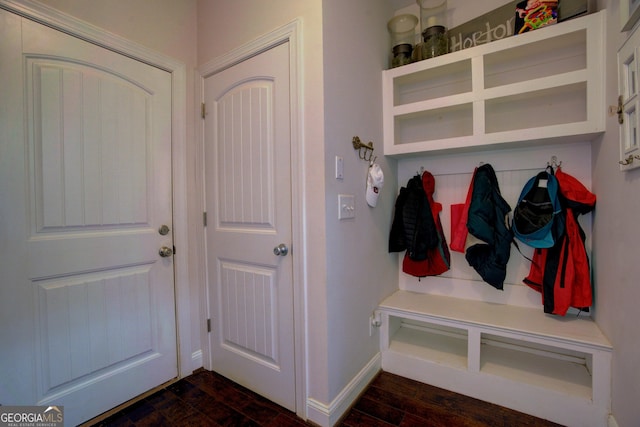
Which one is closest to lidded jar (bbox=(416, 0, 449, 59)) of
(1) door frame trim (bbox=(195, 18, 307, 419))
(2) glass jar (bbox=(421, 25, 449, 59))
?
(2) glass jar (bbox=(421, 25, 449, 59))

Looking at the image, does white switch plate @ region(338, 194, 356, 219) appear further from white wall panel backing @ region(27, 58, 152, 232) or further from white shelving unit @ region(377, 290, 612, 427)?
white wall panel backing @ region(27, 58, 152, 232)

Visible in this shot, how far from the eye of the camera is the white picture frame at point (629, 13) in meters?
0.98

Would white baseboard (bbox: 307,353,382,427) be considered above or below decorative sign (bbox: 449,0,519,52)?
below

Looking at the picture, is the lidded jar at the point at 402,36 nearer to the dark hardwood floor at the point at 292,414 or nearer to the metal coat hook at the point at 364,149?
the metal coat hook at the point at 364,149

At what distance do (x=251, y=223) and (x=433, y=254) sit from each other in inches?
52.6

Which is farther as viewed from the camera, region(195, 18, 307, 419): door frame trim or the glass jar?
the glass jar

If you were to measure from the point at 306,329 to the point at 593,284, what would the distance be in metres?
1.64

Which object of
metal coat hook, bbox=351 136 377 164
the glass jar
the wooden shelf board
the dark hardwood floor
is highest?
the glass jar

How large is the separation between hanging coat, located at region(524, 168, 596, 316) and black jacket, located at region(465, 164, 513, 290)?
0.22 m

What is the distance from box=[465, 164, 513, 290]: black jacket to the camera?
168 centimetres

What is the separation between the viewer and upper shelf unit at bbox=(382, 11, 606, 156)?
4.53 feet

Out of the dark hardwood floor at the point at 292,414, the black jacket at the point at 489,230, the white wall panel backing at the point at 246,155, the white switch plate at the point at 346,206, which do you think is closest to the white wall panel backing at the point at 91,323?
the dark hardwood floor at the point at 292,414

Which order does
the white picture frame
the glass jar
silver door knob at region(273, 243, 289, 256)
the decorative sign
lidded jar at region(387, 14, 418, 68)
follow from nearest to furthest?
the white picture frame, silver door knob at region(273, 243, 289, 256), the decorative sign, the glass jar, lidded jar at region(387, 14, 418, 68)

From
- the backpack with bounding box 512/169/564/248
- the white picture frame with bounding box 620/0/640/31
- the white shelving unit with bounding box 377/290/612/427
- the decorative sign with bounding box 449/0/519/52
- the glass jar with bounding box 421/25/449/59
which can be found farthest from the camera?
the glass jar with bounding box 421/25/449/59
